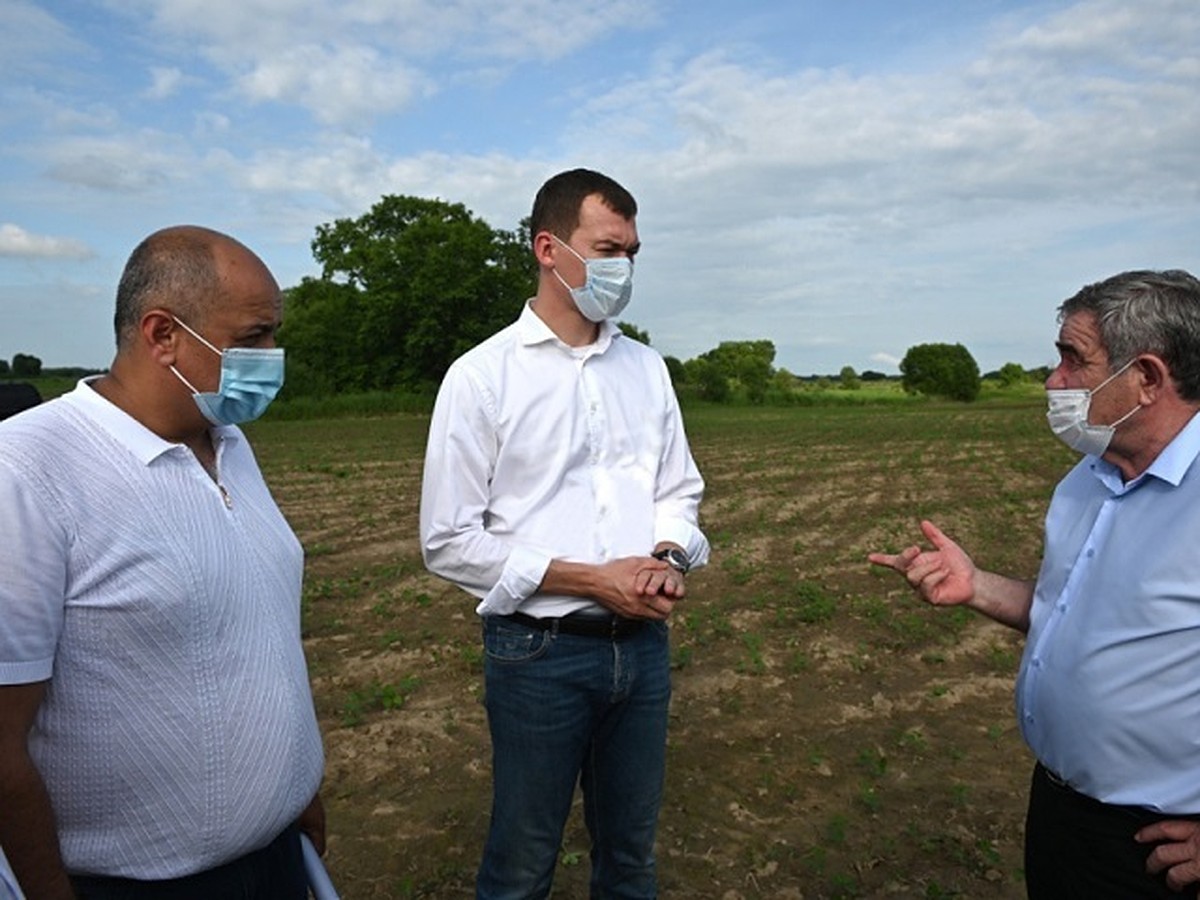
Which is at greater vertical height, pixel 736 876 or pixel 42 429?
pixel 42 429

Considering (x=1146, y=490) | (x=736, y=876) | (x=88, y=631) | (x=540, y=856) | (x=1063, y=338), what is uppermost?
(x=1063, y=338)

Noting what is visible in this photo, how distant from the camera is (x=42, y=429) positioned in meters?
1.80

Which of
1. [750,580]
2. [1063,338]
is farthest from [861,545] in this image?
[1063,338]

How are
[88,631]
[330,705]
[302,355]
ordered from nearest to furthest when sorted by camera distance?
[88,631] → [330,705] → [302,355]

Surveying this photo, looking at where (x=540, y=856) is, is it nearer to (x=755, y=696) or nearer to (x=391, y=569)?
(x=755, y=696)

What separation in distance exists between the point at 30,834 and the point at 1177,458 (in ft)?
9.00

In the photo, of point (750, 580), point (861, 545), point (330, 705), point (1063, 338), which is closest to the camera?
point (1063, 338)

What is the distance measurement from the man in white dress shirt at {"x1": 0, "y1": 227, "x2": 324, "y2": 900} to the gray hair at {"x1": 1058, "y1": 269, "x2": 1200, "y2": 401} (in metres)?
2.21

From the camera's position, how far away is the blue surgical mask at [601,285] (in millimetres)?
2932

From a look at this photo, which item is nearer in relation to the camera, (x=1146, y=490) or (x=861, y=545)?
(x=1146, y=490)

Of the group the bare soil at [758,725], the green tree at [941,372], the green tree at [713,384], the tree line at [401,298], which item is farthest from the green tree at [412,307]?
the green tree at [941,372]

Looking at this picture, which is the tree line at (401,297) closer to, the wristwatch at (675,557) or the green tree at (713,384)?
the green tree at (713,384)

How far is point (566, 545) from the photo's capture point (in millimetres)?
2770

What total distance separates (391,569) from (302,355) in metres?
43.0
